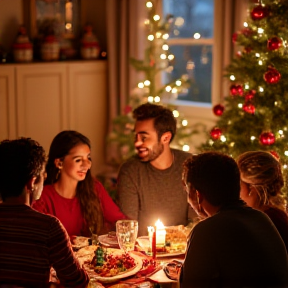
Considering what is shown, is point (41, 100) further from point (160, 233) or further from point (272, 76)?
point (160, 233)

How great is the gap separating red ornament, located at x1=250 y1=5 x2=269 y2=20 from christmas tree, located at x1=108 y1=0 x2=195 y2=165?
1.42 meters

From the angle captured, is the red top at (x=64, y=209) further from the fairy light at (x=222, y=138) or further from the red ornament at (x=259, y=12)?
the red ornament at (x=259, y=12)

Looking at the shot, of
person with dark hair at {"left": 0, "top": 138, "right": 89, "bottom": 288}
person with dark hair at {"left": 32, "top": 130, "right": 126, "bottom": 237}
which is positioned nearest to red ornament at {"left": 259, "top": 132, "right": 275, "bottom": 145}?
person with dark hair at {"left": 32, "top": 130, "right": 126, "bottom": 237}

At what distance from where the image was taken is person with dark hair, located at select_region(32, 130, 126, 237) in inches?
121

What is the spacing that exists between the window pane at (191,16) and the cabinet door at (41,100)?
3.87ft

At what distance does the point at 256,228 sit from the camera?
1.94m

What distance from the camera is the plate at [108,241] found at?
2766 millimetres

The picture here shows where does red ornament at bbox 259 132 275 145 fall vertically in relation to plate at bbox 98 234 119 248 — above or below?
above

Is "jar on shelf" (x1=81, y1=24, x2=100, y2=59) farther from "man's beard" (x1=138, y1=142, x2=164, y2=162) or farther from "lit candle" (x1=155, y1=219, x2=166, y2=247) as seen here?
"lit candle" (x1=155, y1=219, x2=166, y2=247)

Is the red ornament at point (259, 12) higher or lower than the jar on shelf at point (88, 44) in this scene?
higher

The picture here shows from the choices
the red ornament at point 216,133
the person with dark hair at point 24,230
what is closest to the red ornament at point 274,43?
the red ornament at point 216,133

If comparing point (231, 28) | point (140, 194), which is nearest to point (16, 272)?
point (140, 194)

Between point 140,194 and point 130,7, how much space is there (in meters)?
3.08

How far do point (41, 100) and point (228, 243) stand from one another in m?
4.21
